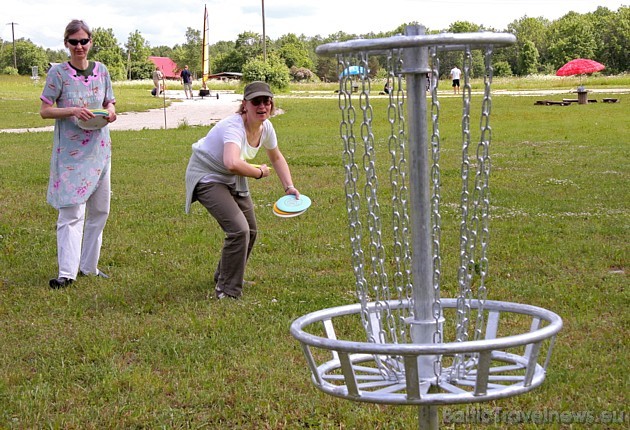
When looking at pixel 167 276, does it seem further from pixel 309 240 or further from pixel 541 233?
pixel 541 233

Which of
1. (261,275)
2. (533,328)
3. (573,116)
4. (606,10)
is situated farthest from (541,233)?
(606,10)

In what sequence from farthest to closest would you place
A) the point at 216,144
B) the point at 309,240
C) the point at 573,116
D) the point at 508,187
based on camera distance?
the point at 573,116, the point at 508,187, the point at 309,240, the point at 216,144

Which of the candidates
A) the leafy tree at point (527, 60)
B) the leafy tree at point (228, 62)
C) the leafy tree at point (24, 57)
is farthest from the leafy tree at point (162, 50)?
the leafy tree at point (527, 60)

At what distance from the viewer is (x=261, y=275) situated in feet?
23.4

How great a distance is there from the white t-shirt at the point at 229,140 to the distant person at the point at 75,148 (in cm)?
87

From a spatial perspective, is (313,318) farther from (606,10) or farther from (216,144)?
(606,10)

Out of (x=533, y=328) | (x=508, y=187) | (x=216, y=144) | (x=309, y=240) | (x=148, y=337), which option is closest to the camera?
(x=533, y=328)

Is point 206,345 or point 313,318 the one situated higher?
point 313,318

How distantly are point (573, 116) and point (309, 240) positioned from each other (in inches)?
760

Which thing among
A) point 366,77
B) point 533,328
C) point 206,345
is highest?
point 366,77

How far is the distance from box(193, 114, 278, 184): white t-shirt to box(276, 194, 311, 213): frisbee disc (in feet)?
3.20

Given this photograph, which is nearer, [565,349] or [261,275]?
[565,349]

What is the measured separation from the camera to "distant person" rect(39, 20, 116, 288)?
6684mm

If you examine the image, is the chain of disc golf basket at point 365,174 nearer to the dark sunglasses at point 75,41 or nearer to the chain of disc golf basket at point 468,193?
the chain of disc golf basket at point 468,193
